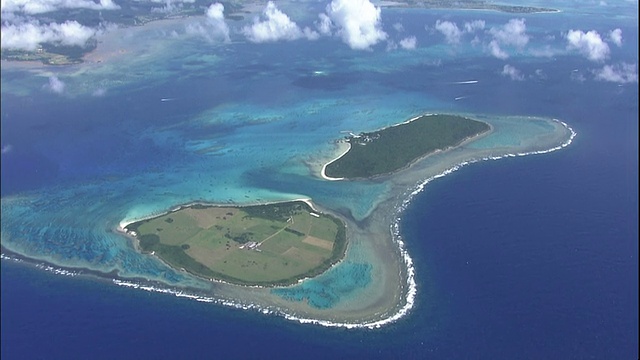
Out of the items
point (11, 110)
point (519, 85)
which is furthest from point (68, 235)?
point (519, 85)

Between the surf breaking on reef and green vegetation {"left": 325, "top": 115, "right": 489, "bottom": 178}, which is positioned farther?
green vegetation {"left": 325, "top": 115, "right": 489, "bottom": 178}

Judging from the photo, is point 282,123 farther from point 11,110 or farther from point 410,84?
point 11,110


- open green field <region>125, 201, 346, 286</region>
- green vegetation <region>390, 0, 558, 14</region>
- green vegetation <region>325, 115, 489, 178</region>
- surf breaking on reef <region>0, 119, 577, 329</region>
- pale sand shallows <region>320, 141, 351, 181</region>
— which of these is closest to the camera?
surf breaking on reef <region>0, 119, 577, 329</region>

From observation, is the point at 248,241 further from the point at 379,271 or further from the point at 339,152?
the point at 339,152

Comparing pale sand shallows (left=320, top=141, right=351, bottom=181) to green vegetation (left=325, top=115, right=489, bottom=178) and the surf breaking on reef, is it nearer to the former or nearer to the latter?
green vegetation (left=325, top=115, right=489, bottom=178)

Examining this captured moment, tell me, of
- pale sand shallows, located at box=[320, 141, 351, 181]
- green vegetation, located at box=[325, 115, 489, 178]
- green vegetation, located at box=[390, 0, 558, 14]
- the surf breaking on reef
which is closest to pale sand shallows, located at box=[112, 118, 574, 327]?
the surf breaking on reef
